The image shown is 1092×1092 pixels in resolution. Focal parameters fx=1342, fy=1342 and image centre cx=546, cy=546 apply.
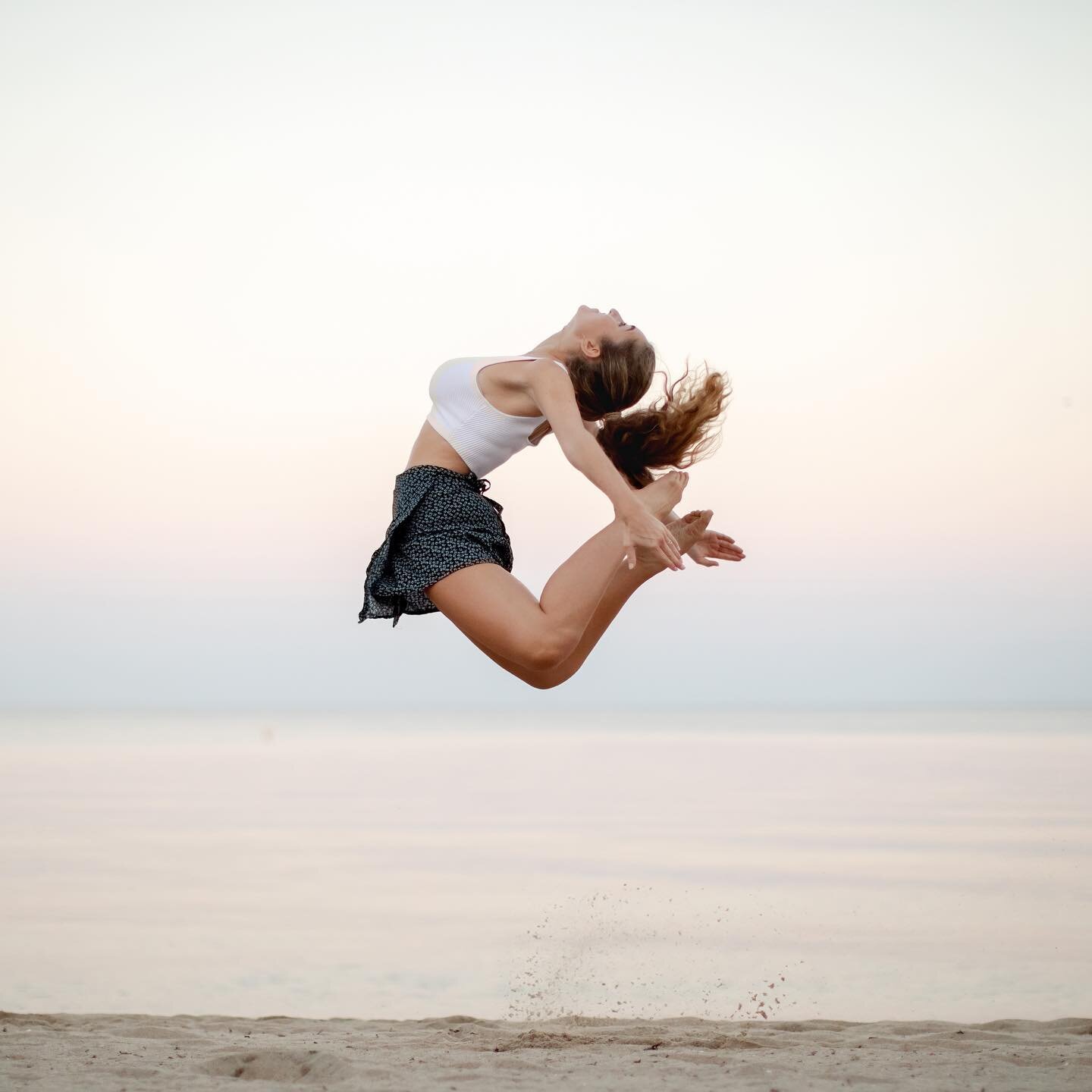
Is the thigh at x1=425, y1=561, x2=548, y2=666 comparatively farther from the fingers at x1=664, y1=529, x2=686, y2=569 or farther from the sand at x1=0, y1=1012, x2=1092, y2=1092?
the sand at x1=0, y1=1012, x2=1092, y2=1092

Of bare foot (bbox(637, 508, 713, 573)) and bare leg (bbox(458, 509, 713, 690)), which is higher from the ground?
bare foot (bbox(637, 508, 713, 573))

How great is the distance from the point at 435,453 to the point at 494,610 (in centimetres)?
56

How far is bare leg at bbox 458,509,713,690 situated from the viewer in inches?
155

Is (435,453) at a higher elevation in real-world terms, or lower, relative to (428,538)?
higher

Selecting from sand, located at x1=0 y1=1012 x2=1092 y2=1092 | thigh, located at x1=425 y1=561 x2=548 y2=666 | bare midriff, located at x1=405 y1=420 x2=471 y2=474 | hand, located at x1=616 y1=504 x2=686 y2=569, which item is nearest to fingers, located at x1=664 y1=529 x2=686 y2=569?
hand, located at x1=616 y1=504 x2=686 y2=569

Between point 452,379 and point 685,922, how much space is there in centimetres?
449

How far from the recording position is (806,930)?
7.30 m

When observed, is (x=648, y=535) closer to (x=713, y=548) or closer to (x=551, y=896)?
(x=713, y=548)

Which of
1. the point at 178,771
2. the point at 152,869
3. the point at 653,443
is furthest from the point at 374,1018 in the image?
the point at 178,771

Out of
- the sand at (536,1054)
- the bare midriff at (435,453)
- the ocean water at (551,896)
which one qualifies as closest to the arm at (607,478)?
the bare midriff at (435,453)

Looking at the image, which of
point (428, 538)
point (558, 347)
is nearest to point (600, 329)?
point (558, 347)

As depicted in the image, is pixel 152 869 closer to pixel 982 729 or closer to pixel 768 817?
pixel 768 817

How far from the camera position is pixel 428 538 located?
4.01 m

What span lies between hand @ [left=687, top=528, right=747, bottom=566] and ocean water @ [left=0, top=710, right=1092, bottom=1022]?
7.60 feet
